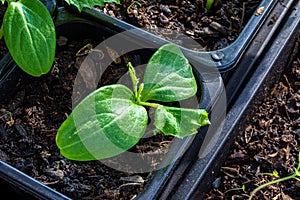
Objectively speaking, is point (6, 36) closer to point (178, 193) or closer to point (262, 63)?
point (178, 193)

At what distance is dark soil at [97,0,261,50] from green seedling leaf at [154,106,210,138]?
10.1 inches

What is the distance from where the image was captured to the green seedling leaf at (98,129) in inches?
34.5

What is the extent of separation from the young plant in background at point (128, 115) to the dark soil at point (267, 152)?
1.02 feet

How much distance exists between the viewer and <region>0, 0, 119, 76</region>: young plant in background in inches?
36.2

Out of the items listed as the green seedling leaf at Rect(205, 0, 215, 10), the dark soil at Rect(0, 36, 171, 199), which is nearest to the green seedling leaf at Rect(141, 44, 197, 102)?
the dark soil at Rect(0, 36, 171, 199)

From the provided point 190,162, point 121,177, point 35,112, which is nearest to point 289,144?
point 190,162

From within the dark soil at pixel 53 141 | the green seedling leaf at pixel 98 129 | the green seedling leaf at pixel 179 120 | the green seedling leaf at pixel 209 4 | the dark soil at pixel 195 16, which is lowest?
the dark soil at pixel 53 141

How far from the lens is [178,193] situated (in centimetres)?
106

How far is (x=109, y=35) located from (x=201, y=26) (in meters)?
0.19

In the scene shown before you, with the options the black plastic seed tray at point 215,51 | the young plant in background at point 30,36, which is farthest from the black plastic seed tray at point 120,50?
the young plant in background at point 30,36

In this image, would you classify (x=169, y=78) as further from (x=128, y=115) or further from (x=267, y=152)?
(x=267, y=152)

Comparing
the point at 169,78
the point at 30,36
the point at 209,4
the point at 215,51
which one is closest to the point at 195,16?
the point at 209,4

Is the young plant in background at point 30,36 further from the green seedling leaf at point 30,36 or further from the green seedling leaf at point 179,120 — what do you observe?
the green seedling leaf at point 179,120

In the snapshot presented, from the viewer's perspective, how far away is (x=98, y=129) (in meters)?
0.88
